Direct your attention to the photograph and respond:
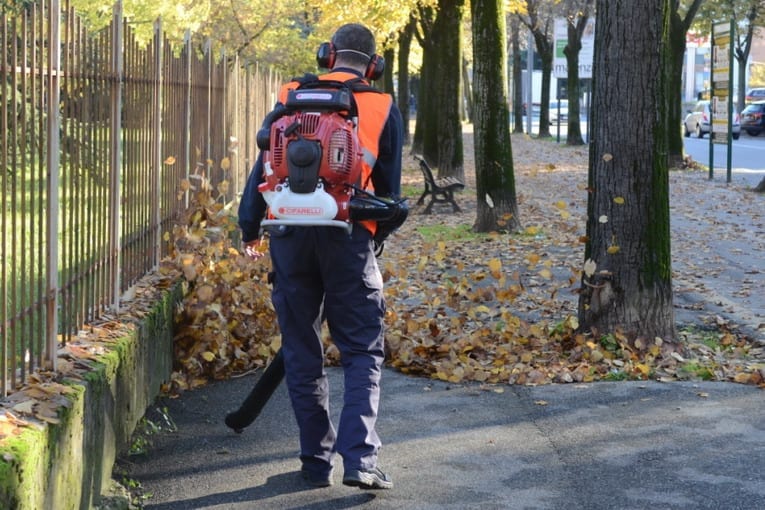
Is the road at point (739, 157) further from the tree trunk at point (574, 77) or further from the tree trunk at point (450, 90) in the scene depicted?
the tree trunk at point (450, 90)

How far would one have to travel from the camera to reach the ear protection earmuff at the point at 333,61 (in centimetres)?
535

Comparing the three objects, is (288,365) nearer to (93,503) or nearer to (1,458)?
(93,503)

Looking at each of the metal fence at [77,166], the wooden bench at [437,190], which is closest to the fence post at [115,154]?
the metal fence at [77,166]

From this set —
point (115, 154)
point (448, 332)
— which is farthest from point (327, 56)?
point (448, 332)

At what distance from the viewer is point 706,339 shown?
8867 millimetres

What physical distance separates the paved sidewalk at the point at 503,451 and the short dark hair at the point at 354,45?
71.2 inches

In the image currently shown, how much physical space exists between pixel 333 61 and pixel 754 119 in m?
50.3

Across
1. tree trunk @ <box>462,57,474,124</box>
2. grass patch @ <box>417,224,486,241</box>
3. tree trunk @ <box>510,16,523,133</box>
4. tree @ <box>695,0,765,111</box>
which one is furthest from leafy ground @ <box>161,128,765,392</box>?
tree trunk @ <box>510,16,523,133</box>

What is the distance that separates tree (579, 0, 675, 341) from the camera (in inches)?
317

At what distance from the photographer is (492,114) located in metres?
16.1

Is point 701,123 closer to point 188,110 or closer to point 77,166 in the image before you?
point 188,110

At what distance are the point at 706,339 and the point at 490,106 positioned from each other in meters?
7.73

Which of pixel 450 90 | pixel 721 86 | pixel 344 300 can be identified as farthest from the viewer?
pixel 721 86

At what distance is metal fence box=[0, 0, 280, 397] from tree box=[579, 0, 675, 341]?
9.13 feet
